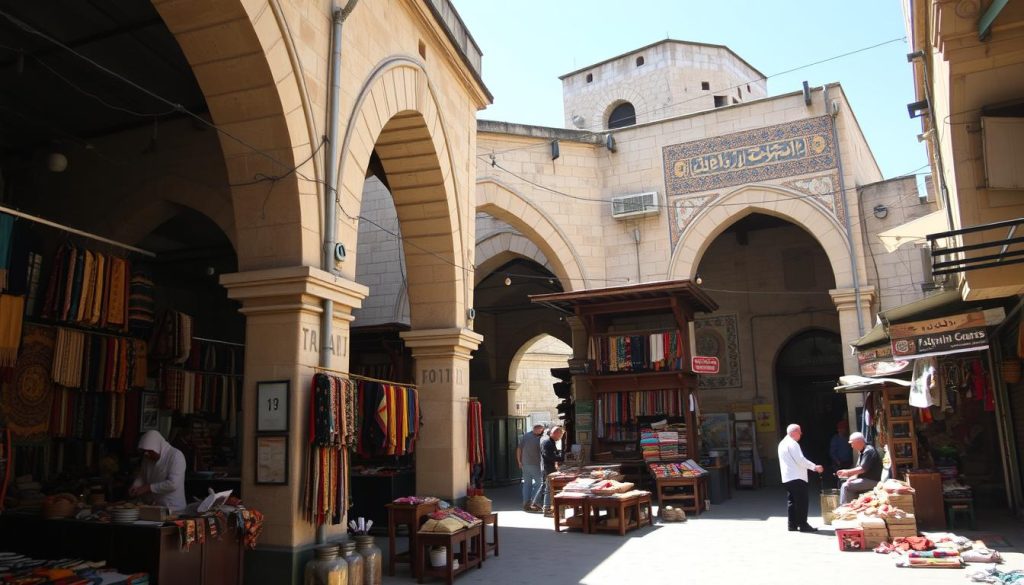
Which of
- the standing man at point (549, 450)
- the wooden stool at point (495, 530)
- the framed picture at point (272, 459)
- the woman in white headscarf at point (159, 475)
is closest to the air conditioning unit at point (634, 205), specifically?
the standing man at point (549, 450)

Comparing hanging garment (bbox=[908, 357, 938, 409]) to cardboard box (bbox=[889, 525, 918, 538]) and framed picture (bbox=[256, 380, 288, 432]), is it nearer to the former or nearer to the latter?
cardboard box (bbox=[889, 525, 918, 538])

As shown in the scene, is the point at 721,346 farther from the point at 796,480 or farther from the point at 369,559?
the point at 369,559

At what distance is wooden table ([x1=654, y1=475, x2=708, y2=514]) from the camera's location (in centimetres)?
971

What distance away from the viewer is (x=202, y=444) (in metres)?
10.1

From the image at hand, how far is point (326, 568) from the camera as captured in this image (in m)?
5.14

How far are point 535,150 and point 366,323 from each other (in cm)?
443

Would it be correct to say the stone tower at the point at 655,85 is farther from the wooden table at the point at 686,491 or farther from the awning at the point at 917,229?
the wooden table at the point at 686,491

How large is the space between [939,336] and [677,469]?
147 inches

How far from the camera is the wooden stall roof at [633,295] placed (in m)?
10.7

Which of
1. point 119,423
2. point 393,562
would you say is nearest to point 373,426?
point 393,562

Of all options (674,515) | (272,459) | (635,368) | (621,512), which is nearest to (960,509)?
(674,515)

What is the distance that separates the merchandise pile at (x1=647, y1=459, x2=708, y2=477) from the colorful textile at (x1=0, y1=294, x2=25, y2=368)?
24.0ft

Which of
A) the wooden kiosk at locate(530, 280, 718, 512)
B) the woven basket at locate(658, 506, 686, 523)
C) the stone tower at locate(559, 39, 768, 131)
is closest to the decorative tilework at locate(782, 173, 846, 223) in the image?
the wooden kiosk at locate(530, 280, 718, 512)

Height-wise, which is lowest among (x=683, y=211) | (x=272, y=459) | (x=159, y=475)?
(x=159, y=475)
